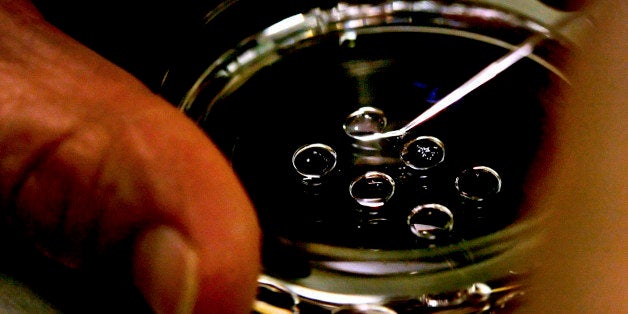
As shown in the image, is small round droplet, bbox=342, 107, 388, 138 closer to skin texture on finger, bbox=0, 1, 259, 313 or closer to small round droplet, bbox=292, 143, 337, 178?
small round droplet, bbox=292, 143, 337, 178

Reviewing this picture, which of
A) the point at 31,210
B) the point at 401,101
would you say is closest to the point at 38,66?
the point at 31,210

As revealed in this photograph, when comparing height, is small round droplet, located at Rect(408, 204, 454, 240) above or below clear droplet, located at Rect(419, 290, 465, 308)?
above

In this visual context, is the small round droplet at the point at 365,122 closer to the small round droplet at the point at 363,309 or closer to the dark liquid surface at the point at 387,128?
the dark liquid surface at the point at 387,128

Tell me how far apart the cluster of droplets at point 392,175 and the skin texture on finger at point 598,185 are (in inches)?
8.9

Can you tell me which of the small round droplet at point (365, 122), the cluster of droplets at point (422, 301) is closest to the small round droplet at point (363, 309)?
the cluster of droplets at point (422, 301)

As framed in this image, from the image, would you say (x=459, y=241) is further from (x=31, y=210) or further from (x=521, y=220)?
(x=31, y=210)

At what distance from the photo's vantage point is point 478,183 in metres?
0.32

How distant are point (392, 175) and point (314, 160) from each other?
0.05 meters

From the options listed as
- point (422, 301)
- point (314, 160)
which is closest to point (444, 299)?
point (422, 301)

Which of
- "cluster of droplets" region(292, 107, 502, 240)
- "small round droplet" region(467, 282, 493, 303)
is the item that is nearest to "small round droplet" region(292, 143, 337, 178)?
"cluster of droplets" region(292, 107, 502, 240)

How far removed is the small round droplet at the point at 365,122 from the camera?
1.16 ft

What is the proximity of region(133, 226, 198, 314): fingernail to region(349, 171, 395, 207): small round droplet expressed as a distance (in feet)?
0.39

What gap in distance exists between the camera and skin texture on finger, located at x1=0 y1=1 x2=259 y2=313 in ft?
0.74

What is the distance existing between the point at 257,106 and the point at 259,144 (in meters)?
Answer: 0.04
